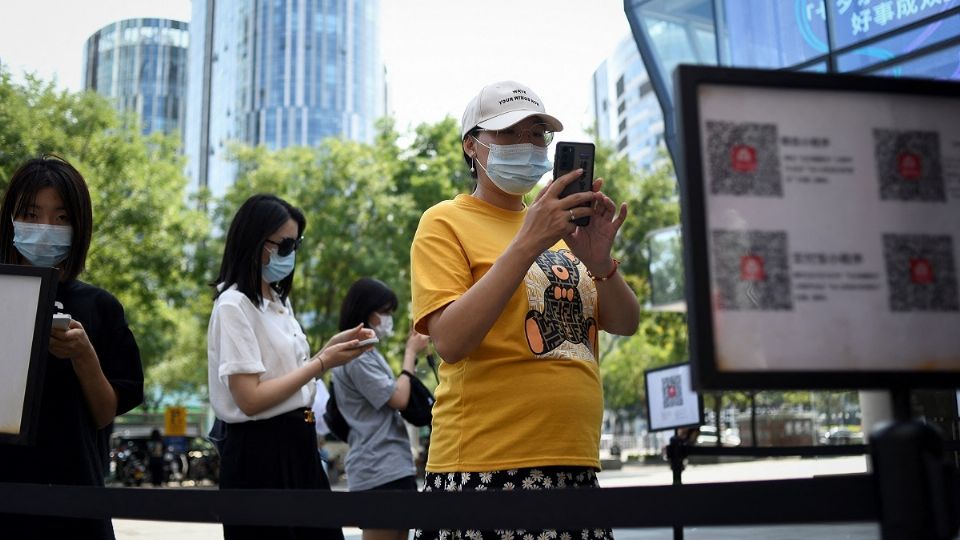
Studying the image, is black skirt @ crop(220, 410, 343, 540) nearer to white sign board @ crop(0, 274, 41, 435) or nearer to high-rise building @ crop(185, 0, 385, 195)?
white sign board @ crop(0, 274, 41, 435)

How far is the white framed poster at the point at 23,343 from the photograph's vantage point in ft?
6.52

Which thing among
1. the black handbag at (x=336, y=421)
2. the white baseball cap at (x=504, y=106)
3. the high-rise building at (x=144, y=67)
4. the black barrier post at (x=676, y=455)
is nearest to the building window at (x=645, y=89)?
the high-rise building at (x=144, y=67)

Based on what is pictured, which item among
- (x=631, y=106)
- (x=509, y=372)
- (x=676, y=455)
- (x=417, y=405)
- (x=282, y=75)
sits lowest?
(x=676, y=455)

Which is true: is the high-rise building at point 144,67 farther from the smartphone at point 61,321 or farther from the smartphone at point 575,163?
the smartphone at point 575,163

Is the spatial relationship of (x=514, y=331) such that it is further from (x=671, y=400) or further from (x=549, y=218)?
(x=671, y=400)

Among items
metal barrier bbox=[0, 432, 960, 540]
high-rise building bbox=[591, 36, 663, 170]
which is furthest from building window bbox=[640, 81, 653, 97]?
metal barrier bbox=[0, 432, 960, 540]

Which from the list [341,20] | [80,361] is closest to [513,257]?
[80,361]

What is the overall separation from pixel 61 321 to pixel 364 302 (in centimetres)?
303

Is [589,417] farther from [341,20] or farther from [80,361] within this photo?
[341,20]

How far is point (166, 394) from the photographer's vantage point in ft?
155

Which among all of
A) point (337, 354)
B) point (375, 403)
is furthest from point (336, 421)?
point (337, 354)

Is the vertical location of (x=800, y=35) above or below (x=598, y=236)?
above

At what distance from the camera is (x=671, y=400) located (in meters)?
6.82

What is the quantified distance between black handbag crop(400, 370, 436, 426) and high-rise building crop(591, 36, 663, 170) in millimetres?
83331
